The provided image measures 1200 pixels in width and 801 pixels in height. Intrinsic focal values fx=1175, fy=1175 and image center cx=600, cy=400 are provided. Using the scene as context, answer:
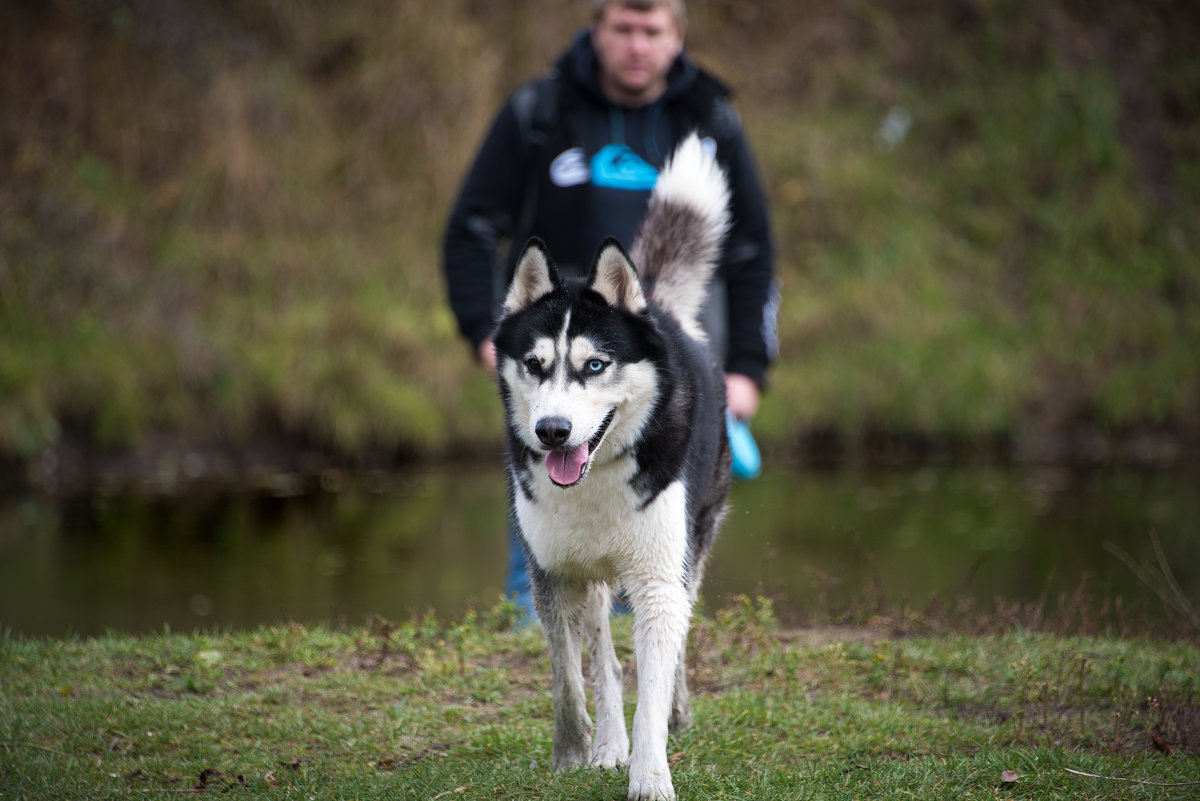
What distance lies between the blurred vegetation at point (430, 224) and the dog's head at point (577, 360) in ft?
25.7

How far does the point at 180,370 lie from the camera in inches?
444

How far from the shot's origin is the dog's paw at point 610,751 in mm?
3838

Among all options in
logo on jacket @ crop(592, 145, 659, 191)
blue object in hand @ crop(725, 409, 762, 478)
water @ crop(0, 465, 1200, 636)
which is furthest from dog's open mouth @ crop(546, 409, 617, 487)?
water @ crop(0, 465, 1200, 636)

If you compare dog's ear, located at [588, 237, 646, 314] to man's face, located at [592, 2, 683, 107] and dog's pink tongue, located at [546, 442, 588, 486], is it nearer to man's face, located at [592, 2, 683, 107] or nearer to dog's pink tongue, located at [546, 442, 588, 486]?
dog's pink tongue, located at [546, 442, 588, 486]

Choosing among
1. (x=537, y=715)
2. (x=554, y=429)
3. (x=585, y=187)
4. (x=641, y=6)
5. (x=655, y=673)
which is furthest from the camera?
(x=585, y=187)

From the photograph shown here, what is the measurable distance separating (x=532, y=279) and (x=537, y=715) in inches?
68.1

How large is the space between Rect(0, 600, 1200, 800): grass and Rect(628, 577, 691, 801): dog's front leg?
16 centimetres

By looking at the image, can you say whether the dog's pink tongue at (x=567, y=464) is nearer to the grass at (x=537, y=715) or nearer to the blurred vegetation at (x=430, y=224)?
the grass at (x=537, y=715)


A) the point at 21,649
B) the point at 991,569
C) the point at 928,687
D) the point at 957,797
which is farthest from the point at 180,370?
the point at 957,797

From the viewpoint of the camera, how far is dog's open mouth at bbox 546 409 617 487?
342 cm

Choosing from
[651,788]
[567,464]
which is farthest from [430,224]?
[651,788]

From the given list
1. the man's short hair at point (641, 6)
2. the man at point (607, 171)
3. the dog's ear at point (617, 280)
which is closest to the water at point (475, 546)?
the man at point (607, 171)

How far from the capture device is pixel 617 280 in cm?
364

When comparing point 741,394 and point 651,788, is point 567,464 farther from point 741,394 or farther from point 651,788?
point 741,394
